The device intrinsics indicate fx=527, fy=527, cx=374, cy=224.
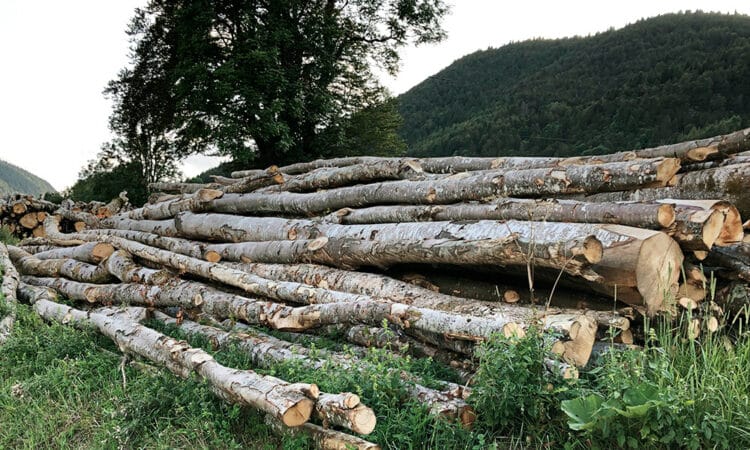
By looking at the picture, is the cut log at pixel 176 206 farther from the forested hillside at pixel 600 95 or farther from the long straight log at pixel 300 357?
the forested hillside at pixel 600 95

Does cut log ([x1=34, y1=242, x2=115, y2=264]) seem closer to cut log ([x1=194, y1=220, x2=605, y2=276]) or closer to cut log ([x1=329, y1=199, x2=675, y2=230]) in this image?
cut log ([x1=194, y1=220, x2=605, y2=276])

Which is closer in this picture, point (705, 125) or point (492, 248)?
point (492, 248)

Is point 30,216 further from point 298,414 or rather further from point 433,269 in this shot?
point 298,414

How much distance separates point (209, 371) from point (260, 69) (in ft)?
52.4

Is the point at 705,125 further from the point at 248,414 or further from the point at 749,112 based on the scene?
the point at 248,414

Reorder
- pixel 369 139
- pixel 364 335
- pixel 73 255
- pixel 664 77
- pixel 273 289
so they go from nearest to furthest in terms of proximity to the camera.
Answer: pixel 364 335 → pixel 273 289 → pixel 73 255 → pixel 369 139 → pixel 664 77

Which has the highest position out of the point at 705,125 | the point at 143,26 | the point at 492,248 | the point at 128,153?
the point at 143,26

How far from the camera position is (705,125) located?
29625mm

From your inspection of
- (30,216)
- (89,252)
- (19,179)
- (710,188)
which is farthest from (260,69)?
(19,179)

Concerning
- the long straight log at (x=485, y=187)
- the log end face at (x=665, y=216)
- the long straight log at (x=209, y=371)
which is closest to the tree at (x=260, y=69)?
the long straight log at (x=485, y=187)

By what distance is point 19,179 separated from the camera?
12288cm

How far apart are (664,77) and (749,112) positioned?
7983 mm

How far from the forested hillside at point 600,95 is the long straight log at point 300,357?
29000 mm

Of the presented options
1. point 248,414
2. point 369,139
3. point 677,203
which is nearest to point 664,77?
point 369,139
